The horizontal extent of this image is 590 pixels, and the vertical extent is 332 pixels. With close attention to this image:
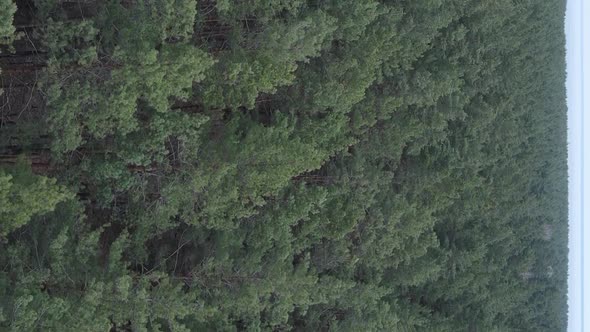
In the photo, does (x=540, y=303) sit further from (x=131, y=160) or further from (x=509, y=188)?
(x=131, y=160)

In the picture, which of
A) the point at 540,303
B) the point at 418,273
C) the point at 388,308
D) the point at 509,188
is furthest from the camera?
the point at 540,303

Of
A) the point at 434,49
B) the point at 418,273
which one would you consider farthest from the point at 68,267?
the point at 434,49

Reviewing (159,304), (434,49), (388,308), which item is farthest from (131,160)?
(434,49)

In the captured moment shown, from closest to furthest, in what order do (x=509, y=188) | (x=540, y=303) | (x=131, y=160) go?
(x=131, y=160)
(x=509, y=188)
(x=540, y=303)

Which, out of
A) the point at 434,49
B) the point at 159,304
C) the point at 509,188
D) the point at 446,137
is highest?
the point at 434,49

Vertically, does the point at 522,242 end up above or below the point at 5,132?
below

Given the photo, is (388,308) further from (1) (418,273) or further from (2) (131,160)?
(2) (131,160)

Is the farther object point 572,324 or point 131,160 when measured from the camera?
point 572,324
